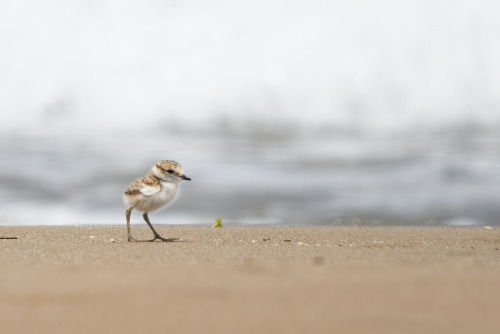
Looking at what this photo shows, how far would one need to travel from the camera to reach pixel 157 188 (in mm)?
7285

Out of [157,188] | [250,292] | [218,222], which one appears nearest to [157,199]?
[157,188]

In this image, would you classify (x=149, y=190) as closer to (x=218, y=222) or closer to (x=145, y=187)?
(x=145, y=187)

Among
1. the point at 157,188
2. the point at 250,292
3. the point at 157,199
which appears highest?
the point at 157,188

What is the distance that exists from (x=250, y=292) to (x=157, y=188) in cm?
400

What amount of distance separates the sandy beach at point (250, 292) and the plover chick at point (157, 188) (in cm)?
188

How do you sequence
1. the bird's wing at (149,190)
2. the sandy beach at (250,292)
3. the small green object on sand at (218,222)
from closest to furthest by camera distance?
the sandy beach at (250,292)
the bird's wing at (149,190)
the small green object on sand at (218,222)

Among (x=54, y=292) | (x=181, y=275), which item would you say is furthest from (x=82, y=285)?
(x=181, y=275)

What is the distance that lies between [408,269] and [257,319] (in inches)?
63.6

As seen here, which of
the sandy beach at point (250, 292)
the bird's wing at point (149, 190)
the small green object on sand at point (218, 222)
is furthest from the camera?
the small green object on sand at point (218, 222)

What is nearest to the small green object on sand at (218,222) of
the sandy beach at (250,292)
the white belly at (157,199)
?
the white belly at (157,199)

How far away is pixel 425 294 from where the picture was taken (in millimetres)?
3387

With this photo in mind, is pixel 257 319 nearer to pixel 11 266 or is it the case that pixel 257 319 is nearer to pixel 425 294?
pixel 425 294

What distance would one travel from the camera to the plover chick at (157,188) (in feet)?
24.0

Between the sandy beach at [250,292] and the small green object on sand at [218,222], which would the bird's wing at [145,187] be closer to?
the sandy beach at [250,292]
